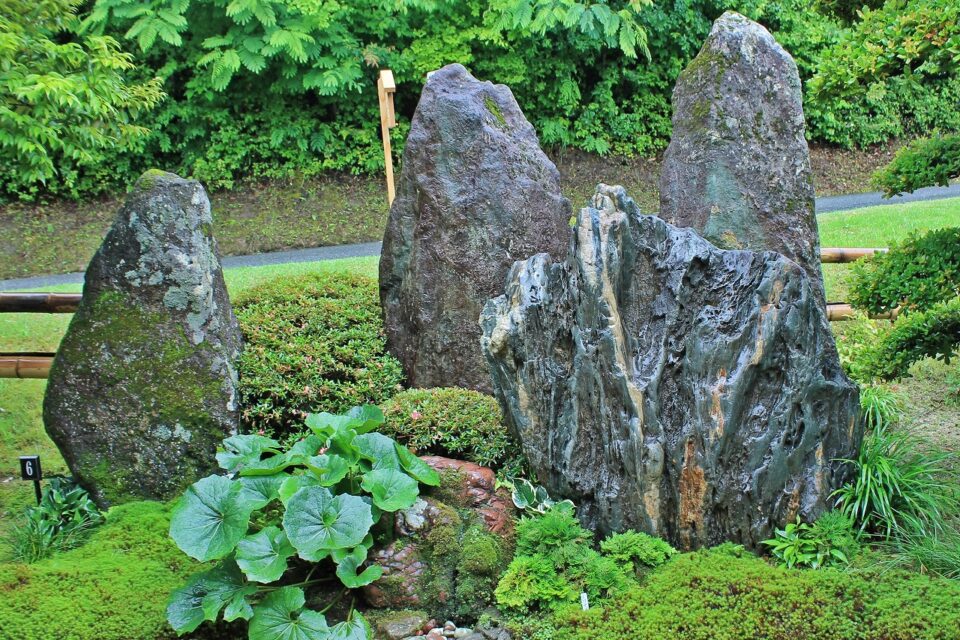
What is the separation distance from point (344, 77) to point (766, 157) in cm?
1102

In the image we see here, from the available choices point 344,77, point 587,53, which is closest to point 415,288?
point 344,77

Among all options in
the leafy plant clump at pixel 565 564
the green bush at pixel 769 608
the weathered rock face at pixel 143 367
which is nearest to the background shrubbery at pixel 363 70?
the weathered rock face at pixel 143 367

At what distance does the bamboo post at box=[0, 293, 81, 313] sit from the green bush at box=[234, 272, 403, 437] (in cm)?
181

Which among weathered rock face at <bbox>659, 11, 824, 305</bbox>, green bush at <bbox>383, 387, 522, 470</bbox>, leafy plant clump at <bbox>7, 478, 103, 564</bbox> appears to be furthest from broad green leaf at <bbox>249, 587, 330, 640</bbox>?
weathered rock face at <bbox>659, 11, 824, 305</bbox>

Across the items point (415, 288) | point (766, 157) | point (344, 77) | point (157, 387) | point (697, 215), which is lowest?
point (157, 387)

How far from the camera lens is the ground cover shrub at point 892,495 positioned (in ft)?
15.8

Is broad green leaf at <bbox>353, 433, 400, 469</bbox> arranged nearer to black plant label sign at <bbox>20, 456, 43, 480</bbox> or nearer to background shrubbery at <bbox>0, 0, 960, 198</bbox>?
black plant label sign at <bbox>20, 456, 43, 480</bbox>

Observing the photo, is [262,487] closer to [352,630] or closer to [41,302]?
[352,630]

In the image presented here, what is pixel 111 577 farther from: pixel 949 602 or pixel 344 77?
pixel 344 77

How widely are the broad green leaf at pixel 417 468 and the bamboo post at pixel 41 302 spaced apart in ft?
14.2

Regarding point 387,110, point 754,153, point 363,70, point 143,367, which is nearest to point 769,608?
point 754,153

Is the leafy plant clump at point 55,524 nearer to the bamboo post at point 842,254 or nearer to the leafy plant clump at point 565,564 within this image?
the leafy plant clump at point 565,564

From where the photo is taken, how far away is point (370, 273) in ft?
37.8

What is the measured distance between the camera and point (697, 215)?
6.84 metres
